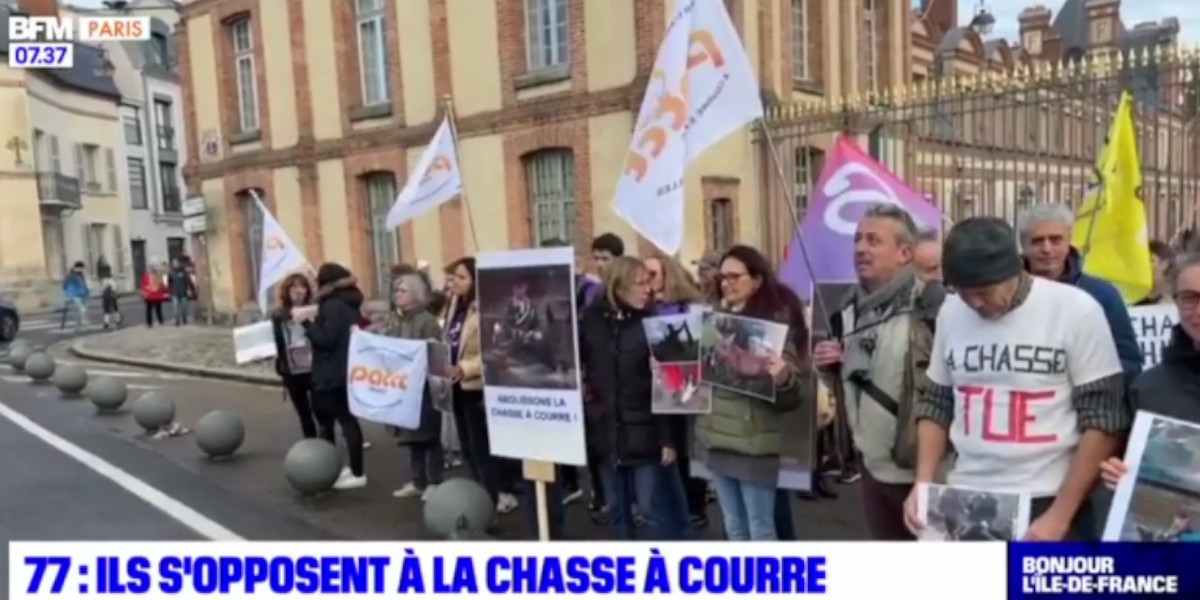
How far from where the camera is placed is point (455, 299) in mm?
6113

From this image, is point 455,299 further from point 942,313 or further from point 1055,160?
point 1055,160

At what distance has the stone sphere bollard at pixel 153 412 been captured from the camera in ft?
30.9

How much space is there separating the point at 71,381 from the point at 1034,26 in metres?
37.9

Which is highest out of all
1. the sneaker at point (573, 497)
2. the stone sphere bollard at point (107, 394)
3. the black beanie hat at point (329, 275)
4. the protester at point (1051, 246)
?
the protester at point (1051, 246)

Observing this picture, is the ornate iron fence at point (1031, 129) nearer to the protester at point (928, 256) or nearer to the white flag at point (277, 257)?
the protester at point (928, 256)

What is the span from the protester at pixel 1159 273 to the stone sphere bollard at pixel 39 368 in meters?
14.4

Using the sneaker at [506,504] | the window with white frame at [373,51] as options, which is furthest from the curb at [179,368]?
the sneaker at [506,504]

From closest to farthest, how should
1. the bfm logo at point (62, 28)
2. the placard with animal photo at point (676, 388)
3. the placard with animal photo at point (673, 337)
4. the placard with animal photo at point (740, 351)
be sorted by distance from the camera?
the placard with animal photo at point (740, 351) < the placard with animal photo at point (676, 388) < the placard with animal photo at point (673, 337) < the bfm logo at point (62, 28)

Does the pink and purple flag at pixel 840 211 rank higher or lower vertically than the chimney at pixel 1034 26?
lower

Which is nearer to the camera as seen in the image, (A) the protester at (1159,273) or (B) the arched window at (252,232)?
(A) the protester at (1159,273)

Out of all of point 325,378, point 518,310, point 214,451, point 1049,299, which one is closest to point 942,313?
point 1049,299

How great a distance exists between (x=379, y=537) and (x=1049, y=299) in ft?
14.7
